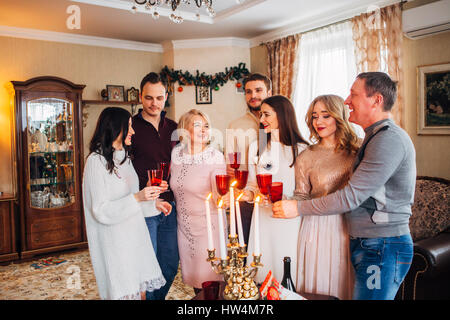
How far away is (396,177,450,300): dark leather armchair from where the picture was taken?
7.53 feet

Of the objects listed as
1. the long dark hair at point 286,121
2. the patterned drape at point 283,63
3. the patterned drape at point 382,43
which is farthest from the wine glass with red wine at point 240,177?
the patterned drape at point 283,63

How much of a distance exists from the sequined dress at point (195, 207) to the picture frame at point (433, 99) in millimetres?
2074

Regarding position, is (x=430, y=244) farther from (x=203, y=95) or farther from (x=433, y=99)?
(x=203, y=95)

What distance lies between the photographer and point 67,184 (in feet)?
14.0

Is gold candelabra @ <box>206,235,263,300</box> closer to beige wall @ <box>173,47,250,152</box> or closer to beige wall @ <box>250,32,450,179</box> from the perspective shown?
beige wall @ <box>250,32,450,179</box>

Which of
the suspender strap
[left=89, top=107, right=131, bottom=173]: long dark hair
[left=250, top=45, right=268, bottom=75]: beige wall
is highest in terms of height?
[left=250, top=45, right=268, bottom=75]: beige wall

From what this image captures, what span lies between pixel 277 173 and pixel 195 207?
52 centimetres

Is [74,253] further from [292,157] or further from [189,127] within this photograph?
[292,157]

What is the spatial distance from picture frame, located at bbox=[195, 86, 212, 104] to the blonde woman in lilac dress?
108 inches

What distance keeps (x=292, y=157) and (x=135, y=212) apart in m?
0.86

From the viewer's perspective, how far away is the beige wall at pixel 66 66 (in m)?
4.16

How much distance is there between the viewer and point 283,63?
172 inches

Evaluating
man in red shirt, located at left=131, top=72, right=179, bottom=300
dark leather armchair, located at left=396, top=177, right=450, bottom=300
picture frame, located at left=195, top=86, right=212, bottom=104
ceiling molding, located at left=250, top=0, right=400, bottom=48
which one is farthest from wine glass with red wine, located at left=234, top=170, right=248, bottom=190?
picture frame, located at left=195, top=86, right=212, bottom=104
